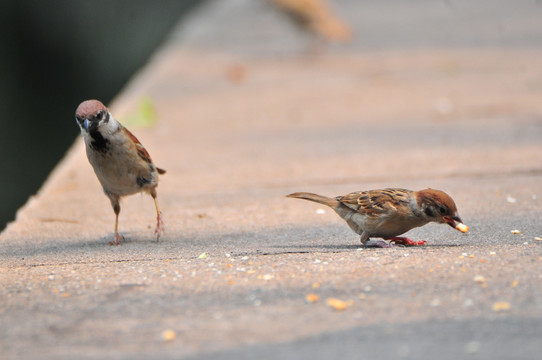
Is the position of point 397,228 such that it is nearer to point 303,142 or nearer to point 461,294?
point 461,294

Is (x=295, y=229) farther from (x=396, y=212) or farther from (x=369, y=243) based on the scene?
(x=396, y=212)

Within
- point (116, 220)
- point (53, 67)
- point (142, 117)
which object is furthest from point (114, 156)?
point (53, 67)

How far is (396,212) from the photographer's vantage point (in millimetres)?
4914

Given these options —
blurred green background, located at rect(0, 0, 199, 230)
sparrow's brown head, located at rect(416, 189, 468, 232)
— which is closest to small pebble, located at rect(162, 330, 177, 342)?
sparrow's brown head, located at rect(416, 189, 468, 232)

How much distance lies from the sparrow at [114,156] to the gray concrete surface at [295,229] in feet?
1.16

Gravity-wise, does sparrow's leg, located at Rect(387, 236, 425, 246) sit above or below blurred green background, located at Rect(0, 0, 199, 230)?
below

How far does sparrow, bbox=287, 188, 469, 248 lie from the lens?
4859 millimetres

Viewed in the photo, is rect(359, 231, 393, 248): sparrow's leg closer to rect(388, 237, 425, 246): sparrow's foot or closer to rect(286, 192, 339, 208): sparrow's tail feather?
rect(388, 237, 425, 246): sparrow's foot

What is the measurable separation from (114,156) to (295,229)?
131 cm

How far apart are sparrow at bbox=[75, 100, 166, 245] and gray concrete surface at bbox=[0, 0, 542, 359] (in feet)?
1.16

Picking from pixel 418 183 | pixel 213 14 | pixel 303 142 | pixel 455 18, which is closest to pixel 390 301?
pixel 418 183

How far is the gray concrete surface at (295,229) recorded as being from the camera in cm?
361

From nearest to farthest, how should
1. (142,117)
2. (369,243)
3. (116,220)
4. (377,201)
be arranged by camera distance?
(377,201)
(369,243)
(116,220)
(142,117)

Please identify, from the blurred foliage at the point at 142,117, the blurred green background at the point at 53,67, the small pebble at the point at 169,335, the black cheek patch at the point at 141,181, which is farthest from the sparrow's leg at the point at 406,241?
the blurred green background at the point at 53,67
